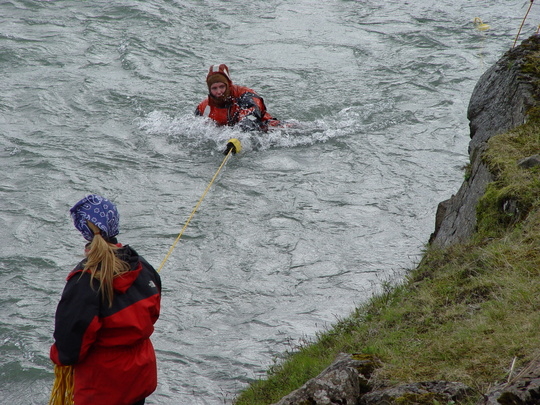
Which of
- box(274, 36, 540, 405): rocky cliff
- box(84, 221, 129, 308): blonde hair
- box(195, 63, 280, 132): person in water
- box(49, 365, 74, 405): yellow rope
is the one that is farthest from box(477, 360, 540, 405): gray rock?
box(195, 63, 280, 132): person in water

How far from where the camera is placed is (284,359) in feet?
18.3

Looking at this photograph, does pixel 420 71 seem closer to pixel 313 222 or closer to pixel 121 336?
pixel 313 222

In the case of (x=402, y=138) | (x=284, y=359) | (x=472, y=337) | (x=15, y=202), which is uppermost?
(x=472, y=337)

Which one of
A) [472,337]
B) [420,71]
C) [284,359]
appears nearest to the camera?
[472,337]

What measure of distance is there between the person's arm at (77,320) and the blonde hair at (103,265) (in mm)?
52

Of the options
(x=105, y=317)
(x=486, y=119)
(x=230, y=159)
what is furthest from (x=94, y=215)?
(x=230, y=159)

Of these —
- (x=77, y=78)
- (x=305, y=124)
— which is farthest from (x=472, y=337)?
(x=77, y=78)

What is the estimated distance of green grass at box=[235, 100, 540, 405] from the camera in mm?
3598

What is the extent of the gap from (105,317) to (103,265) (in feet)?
1.01

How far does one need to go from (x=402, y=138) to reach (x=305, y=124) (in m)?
1.82

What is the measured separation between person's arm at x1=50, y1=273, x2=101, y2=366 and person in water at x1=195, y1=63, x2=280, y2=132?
737 cm

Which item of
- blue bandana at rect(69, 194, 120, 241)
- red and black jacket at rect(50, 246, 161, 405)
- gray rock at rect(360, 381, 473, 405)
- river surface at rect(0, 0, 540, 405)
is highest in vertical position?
blue bandana at rect(69, 194, 120, 241)

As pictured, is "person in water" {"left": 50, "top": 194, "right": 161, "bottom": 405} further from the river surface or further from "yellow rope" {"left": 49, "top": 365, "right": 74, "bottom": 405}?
the river surface

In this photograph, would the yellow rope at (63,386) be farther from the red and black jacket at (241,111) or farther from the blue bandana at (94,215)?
the red and black jacket at (241,111)
